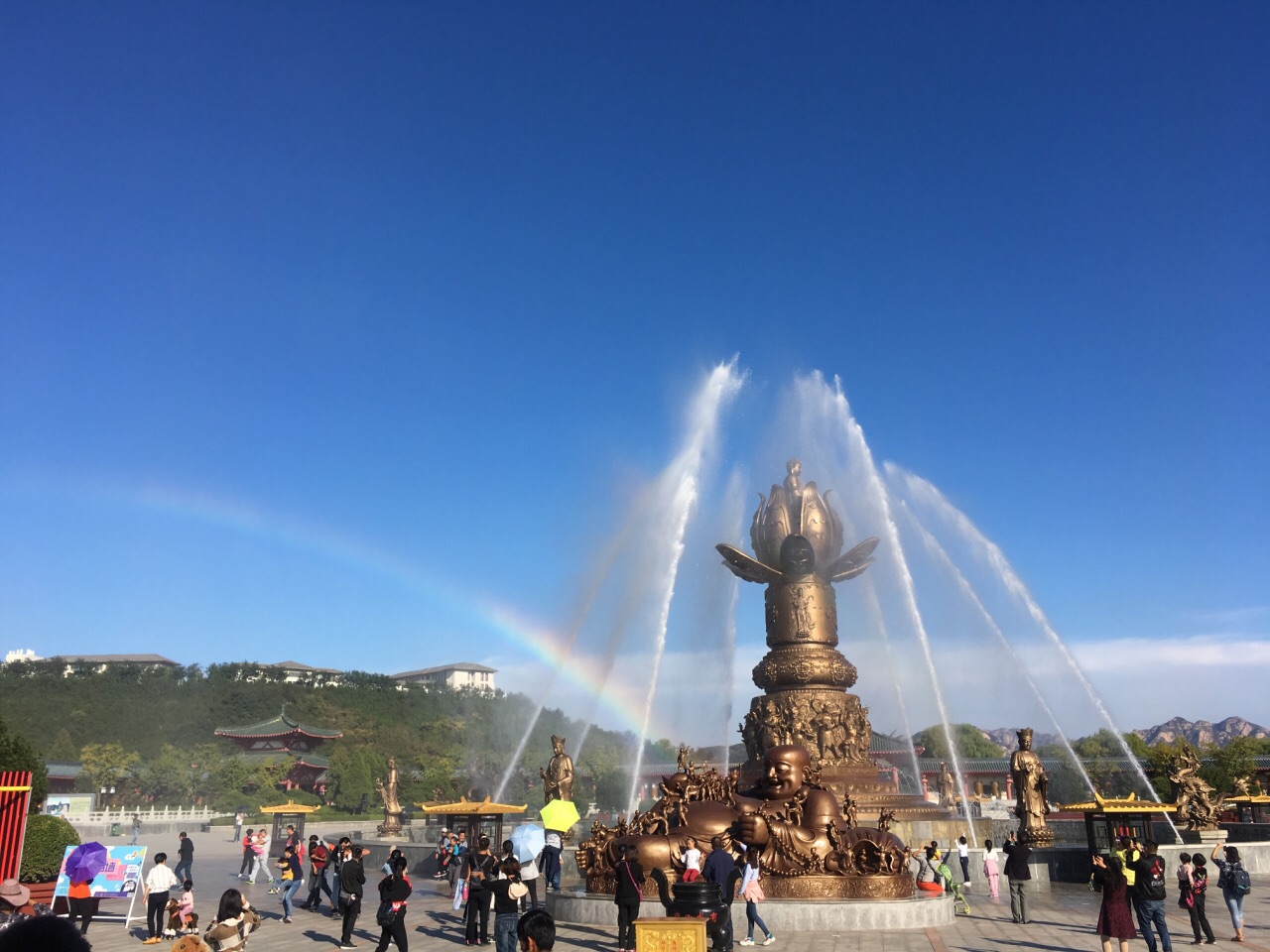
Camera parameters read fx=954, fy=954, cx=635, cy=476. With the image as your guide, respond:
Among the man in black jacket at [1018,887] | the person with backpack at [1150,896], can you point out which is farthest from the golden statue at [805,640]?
the person with backpack at [1150,896]

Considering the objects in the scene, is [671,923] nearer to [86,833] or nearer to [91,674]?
[86,833]

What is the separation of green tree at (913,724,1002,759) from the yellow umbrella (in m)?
82.6

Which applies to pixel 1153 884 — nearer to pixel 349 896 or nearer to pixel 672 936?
pixel 672 936

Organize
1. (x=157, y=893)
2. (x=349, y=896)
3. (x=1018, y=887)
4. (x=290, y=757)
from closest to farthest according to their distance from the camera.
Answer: (x=349, y=896)
(x=157, y=893)
(x=1018, y=887)
(x=290, y=757)

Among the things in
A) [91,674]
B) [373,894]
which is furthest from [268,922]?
[91,674]

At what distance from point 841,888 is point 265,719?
120348 millimetres

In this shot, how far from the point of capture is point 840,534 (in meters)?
28.2

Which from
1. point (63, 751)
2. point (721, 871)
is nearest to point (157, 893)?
point (721, 871)

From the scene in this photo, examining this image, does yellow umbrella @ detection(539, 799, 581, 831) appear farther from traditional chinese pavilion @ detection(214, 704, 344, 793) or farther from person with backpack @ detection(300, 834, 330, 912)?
traditional chinese pavilion @ detection(214, 704, 344, 793)

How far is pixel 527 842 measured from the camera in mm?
17031

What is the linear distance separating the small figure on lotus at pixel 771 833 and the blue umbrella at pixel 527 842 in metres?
0.91

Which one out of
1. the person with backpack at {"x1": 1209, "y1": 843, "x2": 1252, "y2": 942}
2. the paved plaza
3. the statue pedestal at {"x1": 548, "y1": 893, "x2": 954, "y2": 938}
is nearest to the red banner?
the paved plaza

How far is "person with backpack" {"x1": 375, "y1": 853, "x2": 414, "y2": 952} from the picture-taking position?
42.0 ft

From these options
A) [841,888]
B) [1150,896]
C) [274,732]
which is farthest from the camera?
[274,732]
